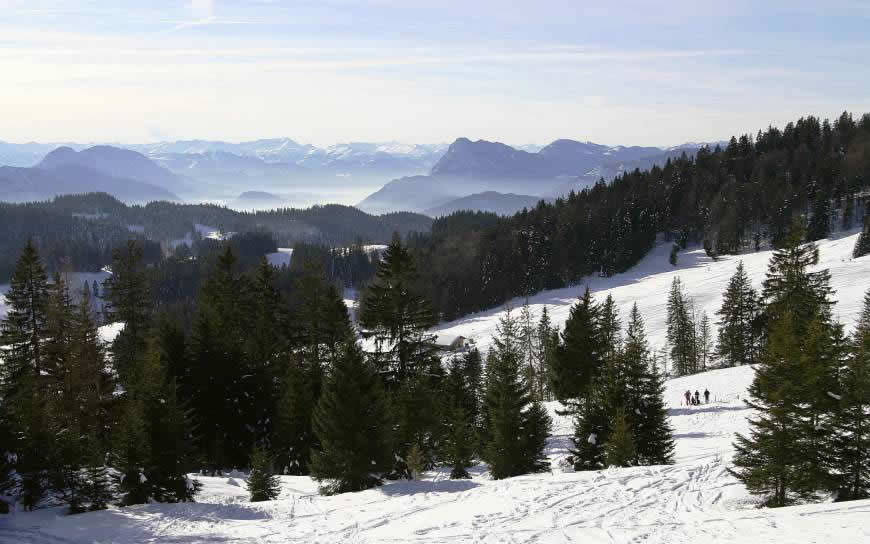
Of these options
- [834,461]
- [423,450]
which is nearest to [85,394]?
[423,450]

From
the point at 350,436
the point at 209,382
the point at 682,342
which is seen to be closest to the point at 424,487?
the point at 350,436

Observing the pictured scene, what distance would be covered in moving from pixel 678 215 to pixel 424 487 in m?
141

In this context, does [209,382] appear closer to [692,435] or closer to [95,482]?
[95,482]

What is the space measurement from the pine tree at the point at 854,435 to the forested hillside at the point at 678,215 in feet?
385

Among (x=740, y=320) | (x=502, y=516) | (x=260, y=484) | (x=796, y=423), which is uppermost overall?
(x=796, y=423)

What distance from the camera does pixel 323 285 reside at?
39188mm

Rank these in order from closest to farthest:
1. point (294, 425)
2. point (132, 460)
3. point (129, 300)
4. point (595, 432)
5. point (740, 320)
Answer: point (132, 460) → point (595, 432) → point (294, 425) → point (129, 300) → point (740, 320)

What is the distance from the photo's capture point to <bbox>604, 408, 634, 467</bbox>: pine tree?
21797 mm

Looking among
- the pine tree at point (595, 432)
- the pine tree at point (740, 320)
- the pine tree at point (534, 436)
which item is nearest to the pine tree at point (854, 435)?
the pine tree at point (595, 432)

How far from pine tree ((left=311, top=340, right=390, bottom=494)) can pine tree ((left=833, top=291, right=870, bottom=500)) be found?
46.2 feet

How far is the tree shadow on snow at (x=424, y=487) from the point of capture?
19938 millimetres

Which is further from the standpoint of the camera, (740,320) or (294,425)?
(740,320)

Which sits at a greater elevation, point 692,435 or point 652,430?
point 652,430

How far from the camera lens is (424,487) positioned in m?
20.4
